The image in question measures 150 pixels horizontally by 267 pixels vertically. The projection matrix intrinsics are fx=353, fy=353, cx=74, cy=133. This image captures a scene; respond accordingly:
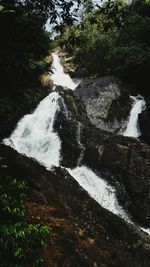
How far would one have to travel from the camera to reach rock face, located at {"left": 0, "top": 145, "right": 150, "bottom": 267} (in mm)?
5785

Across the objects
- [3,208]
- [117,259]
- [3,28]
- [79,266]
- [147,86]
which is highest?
[3,28]

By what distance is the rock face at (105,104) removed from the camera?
20739 millimetres

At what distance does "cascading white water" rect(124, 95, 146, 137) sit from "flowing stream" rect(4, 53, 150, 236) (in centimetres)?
434

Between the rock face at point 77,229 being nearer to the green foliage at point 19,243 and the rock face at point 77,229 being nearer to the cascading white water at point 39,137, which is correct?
the green foliage at point 19,243

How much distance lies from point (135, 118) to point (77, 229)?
15.2 metres

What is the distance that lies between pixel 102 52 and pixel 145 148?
16148 mm

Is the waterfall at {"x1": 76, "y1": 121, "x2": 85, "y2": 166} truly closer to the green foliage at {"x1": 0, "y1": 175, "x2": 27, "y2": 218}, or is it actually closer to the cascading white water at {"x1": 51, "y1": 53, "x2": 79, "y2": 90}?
the green foliage at {"x1": 0, "y1": 175, "x2": 27, "y2": 218}

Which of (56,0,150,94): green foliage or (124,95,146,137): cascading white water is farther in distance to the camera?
(56,0,150,94): green foliage

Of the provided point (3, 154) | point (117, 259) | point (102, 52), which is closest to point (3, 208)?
point (117, 259)

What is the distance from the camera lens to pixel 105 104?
2122 cm

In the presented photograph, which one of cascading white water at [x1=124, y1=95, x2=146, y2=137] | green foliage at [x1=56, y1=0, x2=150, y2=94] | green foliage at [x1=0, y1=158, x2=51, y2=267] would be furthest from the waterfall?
green foliage at [x1=0, y1=158, x2=51, y2=267]

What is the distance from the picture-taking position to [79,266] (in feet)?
17.9

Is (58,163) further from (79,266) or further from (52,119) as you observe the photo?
(79,266)

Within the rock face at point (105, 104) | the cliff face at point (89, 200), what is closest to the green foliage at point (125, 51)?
the rock face at point (105, 104)
